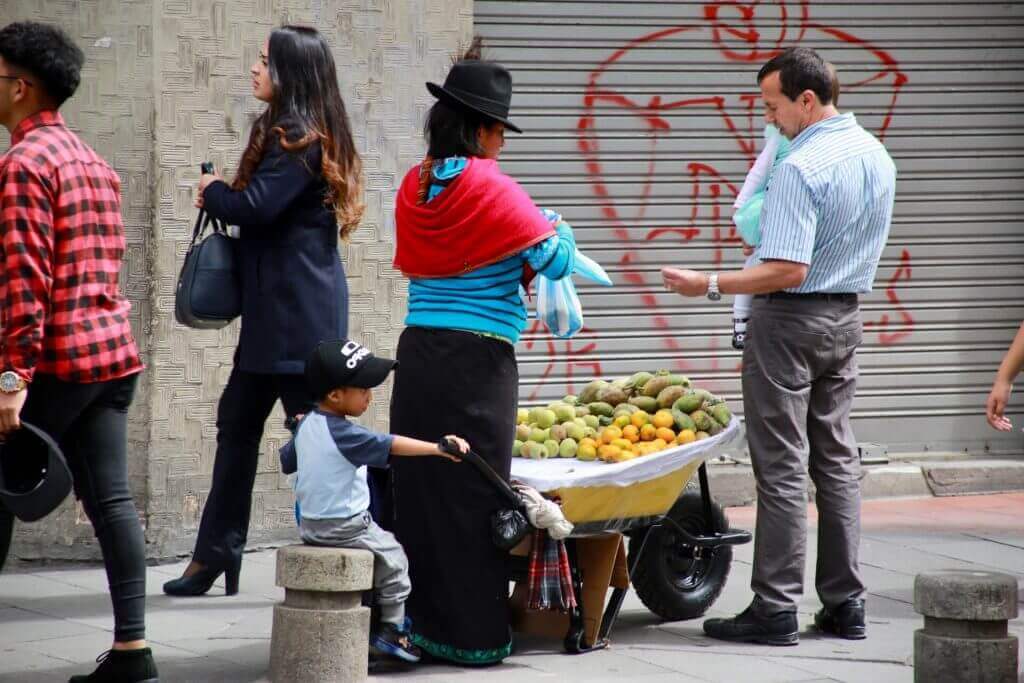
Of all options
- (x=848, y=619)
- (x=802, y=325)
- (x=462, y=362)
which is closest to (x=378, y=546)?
(x=462, y=362)

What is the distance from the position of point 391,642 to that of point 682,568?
1364 mm

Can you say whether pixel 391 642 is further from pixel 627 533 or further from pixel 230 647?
pixel 627 533

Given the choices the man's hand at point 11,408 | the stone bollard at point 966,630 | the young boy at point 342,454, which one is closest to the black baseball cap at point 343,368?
the young boy at point 342,454

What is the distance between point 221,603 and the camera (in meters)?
6.44

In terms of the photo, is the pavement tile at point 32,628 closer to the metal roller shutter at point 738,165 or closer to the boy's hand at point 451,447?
the boy's hand at point 451,447

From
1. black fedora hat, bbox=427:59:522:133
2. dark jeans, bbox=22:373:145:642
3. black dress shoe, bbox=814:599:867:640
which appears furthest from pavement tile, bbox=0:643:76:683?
black dress shoe, bbox=814:599:867:640

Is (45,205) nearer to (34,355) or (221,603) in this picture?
(34,355)

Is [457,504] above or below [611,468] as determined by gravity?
below

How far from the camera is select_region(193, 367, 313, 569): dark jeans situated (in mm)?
6352

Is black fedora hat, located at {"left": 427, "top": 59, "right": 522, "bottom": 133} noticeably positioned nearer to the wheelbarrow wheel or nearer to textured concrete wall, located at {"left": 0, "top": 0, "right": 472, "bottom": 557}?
the wheelbarrow wheel

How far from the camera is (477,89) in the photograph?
17.9 feet

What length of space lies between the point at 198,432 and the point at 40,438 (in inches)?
100

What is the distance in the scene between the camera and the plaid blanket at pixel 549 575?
5598 mm

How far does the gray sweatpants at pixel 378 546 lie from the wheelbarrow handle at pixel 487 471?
366 millimetres
